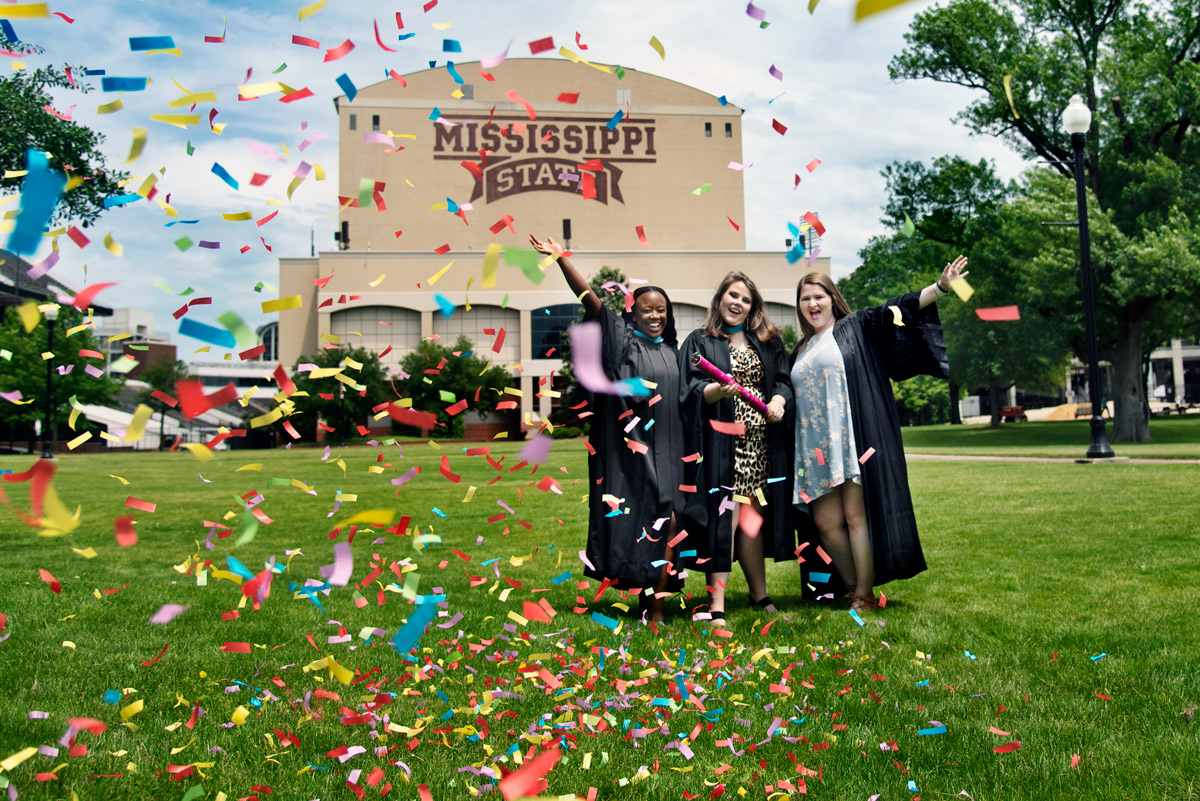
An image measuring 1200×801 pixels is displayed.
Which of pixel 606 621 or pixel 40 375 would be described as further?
pixel 40 375

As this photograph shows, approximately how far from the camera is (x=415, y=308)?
4938 centimetres

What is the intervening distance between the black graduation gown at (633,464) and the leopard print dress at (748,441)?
380 millimetres

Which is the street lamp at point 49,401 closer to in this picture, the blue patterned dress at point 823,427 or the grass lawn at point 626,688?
the grass lawn at point 626,688

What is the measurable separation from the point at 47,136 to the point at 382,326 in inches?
1688

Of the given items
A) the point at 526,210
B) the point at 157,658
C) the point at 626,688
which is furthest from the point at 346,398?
the point at 626,688

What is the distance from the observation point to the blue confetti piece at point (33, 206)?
86.5 inches

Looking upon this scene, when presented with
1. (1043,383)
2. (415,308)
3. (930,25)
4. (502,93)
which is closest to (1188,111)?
(930,25)

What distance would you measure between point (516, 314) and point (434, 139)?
12712 millimetres

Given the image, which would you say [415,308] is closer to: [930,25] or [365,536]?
[930,25]

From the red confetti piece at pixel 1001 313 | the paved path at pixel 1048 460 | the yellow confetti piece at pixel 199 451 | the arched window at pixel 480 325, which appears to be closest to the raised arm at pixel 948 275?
the red confetti piece at pixel 1001 313

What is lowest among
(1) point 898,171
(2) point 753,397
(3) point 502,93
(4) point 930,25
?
(2) point 753,397

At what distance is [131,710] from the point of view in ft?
10.5

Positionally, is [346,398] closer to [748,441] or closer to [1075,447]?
[1075,447]

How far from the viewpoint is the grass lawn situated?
8.79ft
